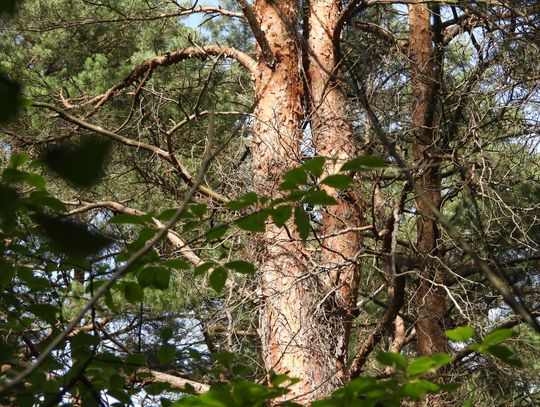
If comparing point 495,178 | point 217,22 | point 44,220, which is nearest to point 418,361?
point 44,220

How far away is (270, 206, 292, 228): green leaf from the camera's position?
175cm

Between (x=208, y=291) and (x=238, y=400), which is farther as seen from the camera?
(x=208, y=291)

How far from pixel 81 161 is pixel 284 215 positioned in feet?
3.87

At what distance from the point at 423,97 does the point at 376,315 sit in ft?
14.7

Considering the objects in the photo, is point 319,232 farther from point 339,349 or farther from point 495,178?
point 495,178

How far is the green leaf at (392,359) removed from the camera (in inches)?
53.3

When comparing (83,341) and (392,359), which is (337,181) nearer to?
(392,359)

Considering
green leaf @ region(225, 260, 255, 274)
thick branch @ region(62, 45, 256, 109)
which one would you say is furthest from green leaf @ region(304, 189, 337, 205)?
thick branch @ region(62, 45, 256, 109)

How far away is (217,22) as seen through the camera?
11078 mm

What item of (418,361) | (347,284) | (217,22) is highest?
(217,22)

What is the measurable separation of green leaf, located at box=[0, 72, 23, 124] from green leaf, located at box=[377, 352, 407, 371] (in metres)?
0.86

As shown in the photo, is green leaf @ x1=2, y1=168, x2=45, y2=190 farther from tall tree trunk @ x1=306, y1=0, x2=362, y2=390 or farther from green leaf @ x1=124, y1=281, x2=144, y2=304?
tall tree trunk @ x1=306, y1=0, x2=362, y2=390

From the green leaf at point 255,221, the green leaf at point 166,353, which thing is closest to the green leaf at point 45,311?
the green leaf at point 166,353

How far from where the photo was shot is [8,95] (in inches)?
25.4
